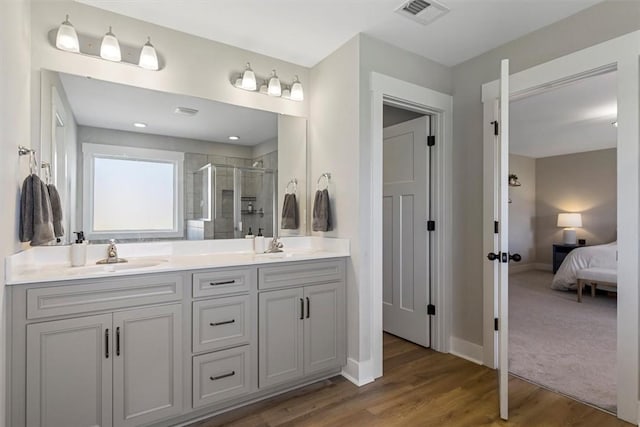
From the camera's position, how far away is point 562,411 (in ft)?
6.68

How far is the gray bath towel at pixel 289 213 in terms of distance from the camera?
2844 millimetres

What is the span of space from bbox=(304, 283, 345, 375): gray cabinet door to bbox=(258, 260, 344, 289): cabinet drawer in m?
0.06

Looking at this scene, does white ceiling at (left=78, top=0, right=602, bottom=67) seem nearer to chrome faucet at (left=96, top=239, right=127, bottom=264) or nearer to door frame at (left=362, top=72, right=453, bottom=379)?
door frame at (left=362, top=72, right=453, bottom=379)

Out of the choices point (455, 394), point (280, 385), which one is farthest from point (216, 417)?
point (455, 394)

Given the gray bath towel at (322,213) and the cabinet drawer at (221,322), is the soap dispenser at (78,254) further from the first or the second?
the gray bath towel at (322,213)

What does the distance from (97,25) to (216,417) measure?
248 cm

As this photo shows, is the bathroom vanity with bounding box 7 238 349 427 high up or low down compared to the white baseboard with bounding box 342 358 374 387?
up

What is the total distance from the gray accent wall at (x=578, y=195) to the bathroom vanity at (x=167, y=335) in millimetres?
6655

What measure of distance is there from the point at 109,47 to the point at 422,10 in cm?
195

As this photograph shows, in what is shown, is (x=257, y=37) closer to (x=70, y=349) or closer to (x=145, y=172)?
(x=145, y=172)

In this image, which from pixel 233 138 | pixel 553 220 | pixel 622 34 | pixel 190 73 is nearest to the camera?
pixel 622 34

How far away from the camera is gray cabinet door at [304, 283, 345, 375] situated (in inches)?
91.7

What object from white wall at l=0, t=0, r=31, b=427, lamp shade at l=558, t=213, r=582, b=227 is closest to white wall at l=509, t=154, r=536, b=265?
lamp shade at l=558, t=213, r=582, b=227

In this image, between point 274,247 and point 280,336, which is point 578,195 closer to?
point 274,247
